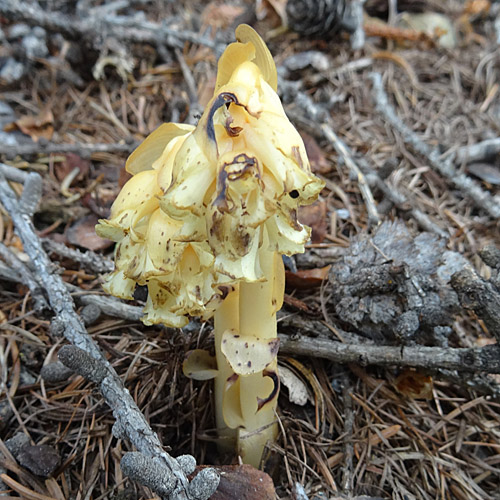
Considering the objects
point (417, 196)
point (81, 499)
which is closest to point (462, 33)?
point (417, 196)

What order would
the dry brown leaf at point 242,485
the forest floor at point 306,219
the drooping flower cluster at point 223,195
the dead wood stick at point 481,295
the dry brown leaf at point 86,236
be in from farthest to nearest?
the dry brown leaf at point 86,236, the forest floor at point 306,219, the dead wood stick at point 481,295, the dry brown leaf at point 242,485, the drooping flower cluster at point 223,195

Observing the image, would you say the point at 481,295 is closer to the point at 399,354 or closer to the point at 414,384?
the point at 399,354

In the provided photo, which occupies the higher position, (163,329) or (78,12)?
(78,12)

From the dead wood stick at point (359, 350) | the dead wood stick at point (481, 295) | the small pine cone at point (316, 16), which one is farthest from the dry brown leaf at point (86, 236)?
the small pine cone at point (316, 16)

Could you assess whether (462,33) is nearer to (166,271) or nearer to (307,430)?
(307,430)

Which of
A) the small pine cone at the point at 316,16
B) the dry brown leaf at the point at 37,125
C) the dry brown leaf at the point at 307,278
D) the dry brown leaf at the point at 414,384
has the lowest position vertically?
the dry brown leaf at the point at 414,384

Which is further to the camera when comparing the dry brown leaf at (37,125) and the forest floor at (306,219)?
the dry brown leaf at (37,125)

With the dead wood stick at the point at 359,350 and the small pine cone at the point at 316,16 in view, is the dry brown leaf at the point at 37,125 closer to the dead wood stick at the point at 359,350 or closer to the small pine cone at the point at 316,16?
the dead wood stick at the point at 359,350

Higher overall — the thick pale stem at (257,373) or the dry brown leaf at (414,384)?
the thick pale stem at (257,373)
